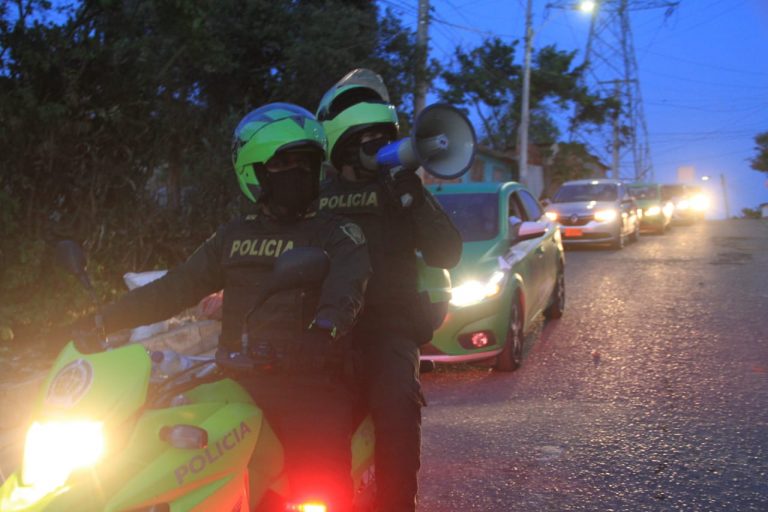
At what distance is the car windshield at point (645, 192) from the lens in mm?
23750

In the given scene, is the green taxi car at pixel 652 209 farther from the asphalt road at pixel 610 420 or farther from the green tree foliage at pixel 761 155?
the green tree foliage at pixel 761 155

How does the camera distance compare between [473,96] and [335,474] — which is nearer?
[335,474]

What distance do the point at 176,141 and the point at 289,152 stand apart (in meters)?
6.82

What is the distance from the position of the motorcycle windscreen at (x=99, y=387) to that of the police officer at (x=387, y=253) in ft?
3.30

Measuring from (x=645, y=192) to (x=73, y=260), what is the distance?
24009mm

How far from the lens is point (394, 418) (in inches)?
102

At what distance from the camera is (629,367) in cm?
634

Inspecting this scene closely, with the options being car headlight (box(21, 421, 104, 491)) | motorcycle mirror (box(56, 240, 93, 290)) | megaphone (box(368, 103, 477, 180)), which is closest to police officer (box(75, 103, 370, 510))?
motorcycle mirror (box(56, 240, 93, 290))

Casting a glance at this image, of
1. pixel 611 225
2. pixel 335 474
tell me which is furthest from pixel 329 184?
pixel 611 225

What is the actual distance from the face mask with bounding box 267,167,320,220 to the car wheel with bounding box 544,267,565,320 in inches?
257

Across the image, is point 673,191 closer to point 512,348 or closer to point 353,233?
point 512,348

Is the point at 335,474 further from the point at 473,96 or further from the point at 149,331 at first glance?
the point at 473,96

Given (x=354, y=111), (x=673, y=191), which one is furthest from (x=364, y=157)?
(x=673, y=191)

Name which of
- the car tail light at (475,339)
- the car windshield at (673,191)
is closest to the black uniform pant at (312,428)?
the car tail light at (475,339)
